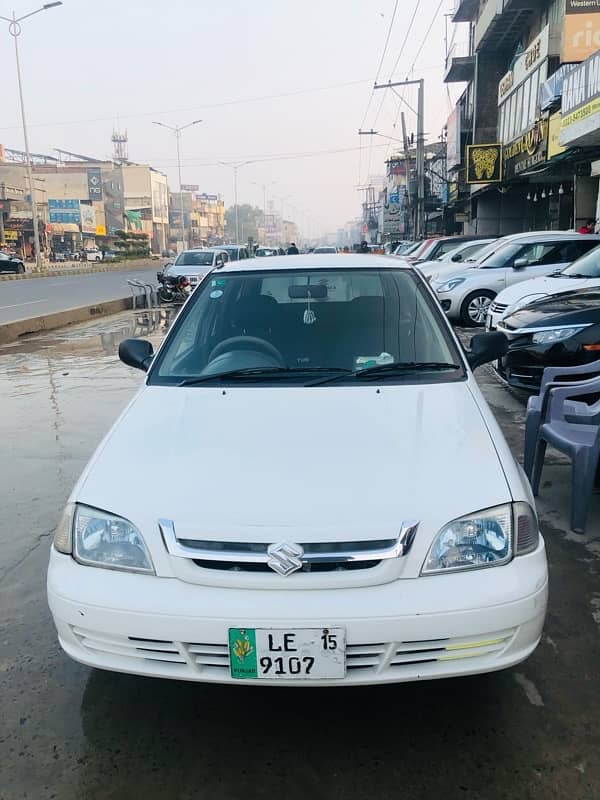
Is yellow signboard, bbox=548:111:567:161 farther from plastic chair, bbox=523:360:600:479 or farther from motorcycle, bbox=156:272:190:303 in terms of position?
plastic chair, bbox=523:360:600:479

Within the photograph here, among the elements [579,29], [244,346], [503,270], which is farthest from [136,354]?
[579,29]

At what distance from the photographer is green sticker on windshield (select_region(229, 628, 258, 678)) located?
2105mm

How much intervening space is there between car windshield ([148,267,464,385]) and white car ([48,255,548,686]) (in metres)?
0.44

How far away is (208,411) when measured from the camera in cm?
299

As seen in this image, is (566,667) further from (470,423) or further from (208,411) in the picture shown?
(208,411)

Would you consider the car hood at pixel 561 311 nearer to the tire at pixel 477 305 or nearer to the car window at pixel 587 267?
the car window at pixel 587 267

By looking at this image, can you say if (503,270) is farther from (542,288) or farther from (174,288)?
(174,288)

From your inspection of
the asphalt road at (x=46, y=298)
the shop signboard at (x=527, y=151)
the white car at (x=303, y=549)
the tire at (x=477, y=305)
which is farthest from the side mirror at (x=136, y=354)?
the shop signboard at (x=527, y=151)

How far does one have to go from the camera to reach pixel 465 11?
35062mm

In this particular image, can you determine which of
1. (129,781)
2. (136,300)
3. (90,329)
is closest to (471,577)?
(129,781)

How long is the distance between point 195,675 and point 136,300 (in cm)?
1889

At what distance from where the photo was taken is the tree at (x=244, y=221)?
6181 inches

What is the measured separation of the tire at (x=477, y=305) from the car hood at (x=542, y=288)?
321cm

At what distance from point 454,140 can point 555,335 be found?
108 feet
